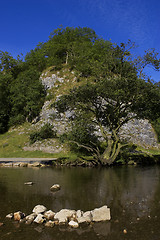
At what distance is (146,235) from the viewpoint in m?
7.65

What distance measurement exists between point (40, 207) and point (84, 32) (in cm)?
8944

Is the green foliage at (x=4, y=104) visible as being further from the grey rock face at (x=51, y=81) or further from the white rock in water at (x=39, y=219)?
the white rock in water at (x=39, y=219)

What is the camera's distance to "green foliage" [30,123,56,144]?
43803 mm

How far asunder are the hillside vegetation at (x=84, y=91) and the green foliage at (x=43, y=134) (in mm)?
329

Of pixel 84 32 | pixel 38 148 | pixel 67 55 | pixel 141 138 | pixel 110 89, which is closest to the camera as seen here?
pixel 110 89

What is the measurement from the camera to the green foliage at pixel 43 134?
144ft

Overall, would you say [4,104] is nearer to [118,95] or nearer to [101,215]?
[118,95]

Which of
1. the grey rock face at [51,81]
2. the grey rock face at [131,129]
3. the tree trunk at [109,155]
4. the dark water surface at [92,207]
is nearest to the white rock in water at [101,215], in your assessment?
the dark water surface at [92,207]

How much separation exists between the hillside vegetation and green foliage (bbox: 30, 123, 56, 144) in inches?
12.9

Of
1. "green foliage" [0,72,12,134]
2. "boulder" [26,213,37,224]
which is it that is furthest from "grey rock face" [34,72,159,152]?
"boulder" [26,213,37,224]

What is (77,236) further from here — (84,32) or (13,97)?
(84,32)

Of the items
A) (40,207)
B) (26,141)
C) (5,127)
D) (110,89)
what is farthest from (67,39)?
(40,207)

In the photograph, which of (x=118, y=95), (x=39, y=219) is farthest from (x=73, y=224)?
(x=118, y=95)

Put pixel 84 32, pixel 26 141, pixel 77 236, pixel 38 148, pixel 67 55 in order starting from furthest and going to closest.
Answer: pixel 84 32, pixel 67 55, pixel 26 141, pixel 38 148, pixel 77 236
